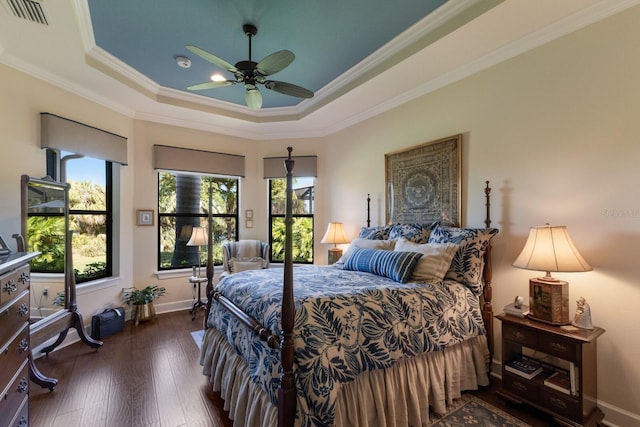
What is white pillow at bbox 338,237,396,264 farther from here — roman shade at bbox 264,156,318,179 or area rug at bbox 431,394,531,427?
roman shade at bbox 264,156,318,179

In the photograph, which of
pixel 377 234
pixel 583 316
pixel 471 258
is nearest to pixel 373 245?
pixel 377 234

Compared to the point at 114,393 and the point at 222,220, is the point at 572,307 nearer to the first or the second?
the point at 114,393

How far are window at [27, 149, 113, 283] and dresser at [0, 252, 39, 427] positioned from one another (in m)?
1.45

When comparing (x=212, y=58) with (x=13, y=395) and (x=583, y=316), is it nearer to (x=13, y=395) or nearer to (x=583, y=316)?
(x=13, y=395)

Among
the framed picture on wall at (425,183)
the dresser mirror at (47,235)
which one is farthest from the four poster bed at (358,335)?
the dresser mirror at (47,235)

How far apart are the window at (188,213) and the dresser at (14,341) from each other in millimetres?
2809

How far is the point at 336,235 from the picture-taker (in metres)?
4.03

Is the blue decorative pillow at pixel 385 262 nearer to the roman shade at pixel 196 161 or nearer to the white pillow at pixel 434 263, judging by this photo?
the white pillow at pixel 434 263

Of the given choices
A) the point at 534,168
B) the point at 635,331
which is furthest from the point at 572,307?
the point at 534,168

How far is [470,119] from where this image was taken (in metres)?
2.83

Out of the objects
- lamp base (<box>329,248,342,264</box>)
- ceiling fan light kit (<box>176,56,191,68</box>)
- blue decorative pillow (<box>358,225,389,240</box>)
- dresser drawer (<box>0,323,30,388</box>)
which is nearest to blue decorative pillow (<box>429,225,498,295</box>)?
blue decorative pillow (<box>358,225,389,240</box>)

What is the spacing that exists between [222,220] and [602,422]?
4.77m

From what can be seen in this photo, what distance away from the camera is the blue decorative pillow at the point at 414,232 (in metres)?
2.90

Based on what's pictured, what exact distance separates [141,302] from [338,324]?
10.8 ft
